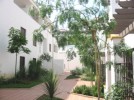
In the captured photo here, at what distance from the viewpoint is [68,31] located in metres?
7.25

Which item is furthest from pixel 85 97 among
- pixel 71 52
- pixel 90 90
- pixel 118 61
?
pixel 71 52

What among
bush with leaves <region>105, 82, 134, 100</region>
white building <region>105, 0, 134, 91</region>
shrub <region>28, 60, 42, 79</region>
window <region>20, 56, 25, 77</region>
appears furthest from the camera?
shrub <region>28, 60, 42, 79</region>

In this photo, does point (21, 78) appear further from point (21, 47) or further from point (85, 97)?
point (85, 97)

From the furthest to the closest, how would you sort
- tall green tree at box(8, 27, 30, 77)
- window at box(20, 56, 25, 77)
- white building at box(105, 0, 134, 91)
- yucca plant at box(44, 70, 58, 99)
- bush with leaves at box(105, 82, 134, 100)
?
1. window at box(20, 56, 25, 77)
2. tall green tree at box(8, 27, 30, 77)
3. yucca plant at box(44, 70, 58, 99)
4. bush with leaves at box(105, 82, 134, 100)
5. white building at box(105, 0, 134, 91)

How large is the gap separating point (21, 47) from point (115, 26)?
12.6m

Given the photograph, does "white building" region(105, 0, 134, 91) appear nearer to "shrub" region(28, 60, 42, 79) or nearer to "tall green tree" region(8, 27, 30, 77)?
"tall green tree" region(8, 27, 30, 77)

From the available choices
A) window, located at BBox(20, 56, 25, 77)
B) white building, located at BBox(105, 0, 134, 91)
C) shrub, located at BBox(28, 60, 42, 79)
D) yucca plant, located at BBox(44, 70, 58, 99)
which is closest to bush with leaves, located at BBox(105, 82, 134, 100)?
white building, located at BBox(105, 0, 134, 91)

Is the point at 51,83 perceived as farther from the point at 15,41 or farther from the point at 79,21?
the point at 15,41

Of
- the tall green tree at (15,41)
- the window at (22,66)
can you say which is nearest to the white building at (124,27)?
the tall green tree at (15,41)

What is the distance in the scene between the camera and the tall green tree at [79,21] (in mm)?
6902

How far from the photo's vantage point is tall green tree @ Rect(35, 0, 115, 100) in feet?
22.6

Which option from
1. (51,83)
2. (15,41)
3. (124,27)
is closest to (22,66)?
(15,41)

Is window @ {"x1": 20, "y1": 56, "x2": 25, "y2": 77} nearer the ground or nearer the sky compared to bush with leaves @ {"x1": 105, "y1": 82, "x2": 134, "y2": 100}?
nearer the sky

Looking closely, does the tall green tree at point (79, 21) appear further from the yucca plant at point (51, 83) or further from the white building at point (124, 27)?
the yucca plant at point (51, 83)
